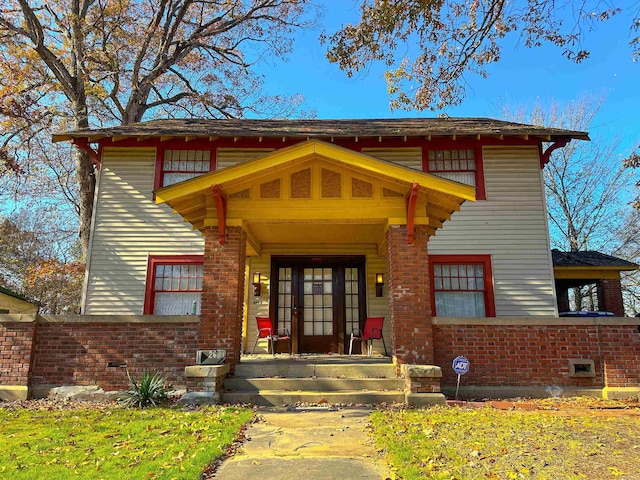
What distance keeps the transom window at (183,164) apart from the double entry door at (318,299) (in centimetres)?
293

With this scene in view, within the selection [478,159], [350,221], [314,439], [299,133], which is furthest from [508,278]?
[314,439]

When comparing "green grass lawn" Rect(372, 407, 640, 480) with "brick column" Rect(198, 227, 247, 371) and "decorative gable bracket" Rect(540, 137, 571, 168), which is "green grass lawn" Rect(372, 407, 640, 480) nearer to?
"brick column" Rect(198, 227, 247, 371)

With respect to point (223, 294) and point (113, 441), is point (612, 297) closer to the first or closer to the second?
point (223, 294)

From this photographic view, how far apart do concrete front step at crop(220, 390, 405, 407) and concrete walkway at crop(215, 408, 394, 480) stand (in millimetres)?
542

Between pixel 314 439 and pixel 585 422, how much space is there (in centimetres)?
328

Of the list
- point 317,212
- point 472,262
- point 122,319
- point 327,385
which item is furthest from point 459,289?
point 122,319

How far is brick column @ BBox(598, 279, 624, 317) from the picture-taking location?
13.5m

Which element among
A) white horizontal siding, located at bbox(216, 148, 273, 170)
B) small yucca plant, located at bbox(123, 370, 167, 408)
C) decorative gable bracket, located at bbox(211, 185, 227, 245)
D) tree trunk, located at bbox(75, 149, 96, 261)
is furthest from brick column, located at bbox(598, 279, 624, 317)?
tree trunk, located at bbox(75, 149, 96, 261)

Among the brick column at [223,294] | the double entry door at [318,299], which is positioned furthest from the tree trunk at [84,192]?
the brick column at [223,294]

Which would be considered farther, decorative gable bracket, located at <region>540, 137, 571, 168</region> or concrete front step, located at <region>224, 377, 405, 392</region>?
decorative gable bracket, located at <region>540, 137, 571, 168</region>

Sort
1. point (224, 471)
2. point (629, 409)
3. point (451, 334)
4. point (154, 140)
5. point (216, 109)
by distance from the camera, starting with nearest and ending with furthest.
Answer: point (224, 471) < point (629, 409) < point (451, 334) < point (154, 140) < point (216, 109)

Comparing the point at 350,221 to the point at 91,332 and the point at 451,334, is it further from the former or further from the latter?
the point at 91,332

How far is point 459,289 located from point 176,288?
6613 millimetres

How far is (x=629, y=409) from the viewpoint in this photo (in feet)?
20.9
